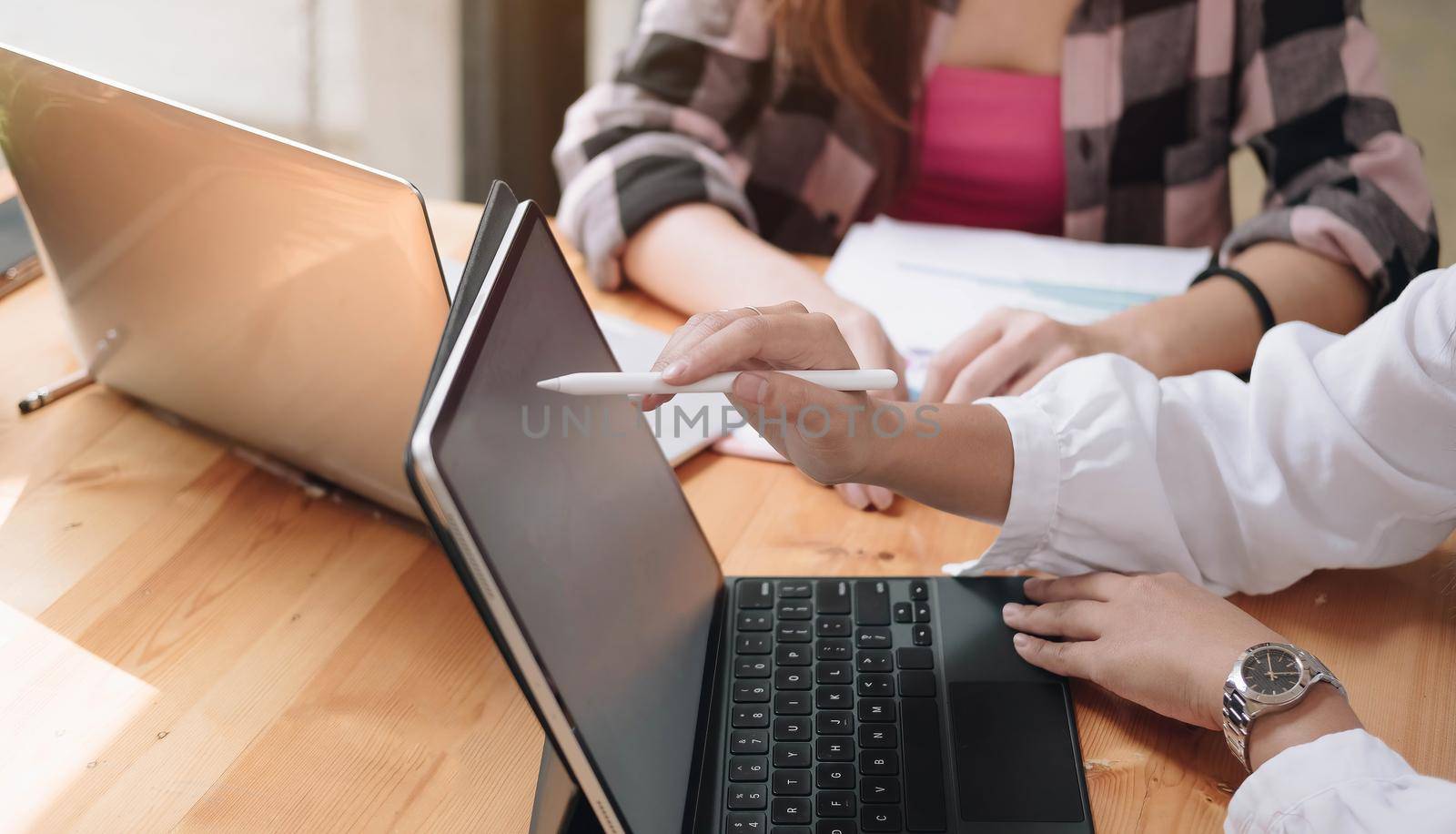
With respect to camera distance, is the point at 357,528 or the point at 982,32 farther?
the point at 982,32

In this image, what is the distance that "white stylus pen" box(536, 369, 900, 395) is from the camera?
467 millimetres

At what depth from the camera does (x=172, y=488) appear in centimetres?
70

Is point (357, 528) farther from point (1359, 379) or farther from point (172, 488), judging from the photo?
point (1359, 379)

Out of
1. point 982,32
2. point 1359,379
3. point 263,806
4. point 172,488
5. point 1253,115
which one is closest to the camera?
point 263,806

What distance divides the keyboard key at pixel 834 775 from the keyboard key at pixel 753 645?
0.26 ft

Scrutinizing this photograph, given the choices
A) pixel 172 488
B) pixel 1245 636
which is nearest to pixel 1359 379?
pixel 1245 636

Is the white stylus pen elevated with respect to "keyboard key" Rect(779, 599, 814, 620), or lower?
elevated

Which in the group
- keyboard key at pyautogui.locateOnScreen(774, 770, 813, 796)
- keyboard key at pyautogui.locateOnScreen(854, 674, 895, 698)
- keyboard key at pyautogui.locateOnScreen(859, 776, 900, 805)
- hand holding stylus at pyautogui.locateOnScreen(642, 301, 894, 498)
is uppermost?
hand holding stylus at pyautogui.locateOnScreen(642, 301, 894, 498)

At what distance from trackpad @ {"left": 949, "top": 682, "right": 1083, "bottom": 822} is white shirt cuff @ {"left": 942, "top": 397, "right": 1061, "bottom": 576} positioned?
8 centimetres

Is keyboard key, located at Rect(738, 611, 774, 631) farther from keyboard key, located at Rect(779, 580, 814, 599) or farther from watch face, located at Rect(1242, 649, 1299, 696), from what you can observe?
watch face, located at Rect(1242, 649, 1299, 696)

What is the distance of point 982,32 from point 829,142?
22cm

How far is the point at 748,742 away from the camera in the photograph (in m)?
0.51

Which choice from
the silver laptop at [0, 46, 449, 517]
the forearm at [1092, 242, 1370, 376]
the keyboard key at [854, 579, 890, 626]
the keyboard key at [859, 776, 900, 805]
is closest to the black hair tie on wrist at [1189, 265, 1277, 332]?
the forearm at [1092, 242, 1370, 376]

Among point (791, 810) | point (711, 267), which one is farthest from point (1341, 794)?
point (711, 267)
